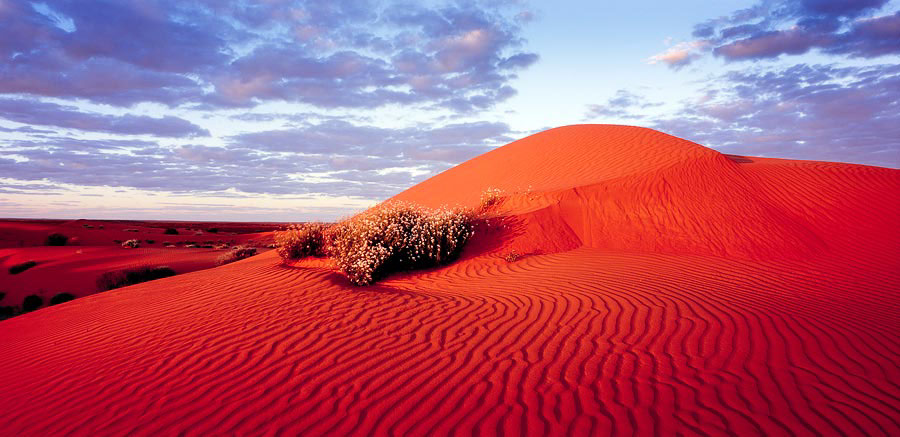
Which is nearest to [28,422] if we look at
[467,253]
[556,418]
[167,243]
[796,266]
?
[556,418]

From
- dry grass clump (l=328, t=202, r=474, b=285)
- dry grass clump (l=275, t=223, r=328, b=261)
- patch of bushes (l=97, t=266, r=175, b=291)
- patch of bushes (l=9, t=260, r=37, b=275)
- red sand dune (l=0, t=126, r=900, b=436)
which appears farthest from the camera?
patch of bushes (l=9, t=260, r=37, b=275)

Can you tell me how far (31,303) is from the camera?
1343 centimetres

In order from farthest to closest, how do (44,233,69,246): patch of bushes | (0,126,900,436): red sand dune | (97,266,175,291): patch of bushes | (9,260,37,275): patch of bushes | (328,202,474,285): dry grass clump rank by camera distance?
(44,233,69,246): patch of bushes, (9,260,37,275): patch of bushes, (97,266,175,291): patch of bushes, (328,202,474,285): dry grass clump, (0,126,900,436): red sand dune

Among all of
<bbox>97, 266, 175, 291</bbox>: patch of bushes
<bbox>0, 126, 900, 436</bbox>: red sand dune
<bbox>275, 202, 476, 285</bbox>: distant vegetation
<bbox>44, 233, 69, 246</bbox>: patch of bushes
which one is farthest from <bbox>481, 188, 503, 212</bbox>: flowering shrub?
<bbox>44, 233, 69, 246</bbox>: patch of bushes

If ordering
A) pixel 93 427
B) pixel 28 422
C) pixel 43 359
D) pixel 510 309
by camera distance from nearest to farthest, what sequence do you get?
pixel 93 427
pixel 28 422
pixel 43 359
pixel 510 309

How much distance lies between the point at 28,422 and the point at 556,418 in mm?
5134

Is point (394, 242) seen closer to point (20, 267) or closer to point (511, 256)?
point (511, 256)

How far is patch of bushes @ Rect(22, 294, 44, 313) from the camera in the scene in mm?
13242

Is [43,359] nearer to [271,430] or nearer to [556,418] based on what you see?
[271,430]

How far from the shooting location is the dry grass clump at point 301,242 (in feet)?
40.1

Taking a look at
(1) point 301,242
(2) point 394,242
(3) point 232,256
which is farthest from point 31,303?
(2) point 394,242

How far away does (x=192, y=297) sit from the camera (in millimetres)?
8891

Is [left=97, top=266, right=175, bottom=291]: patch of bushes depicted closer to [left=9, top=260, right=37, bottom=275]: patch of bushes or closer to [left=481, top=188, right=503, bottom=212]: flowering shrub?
[left=9, top=260, right=37, bottom=275]: patch of bushes

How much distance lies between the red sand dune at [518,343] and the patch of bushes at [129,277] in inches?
136
